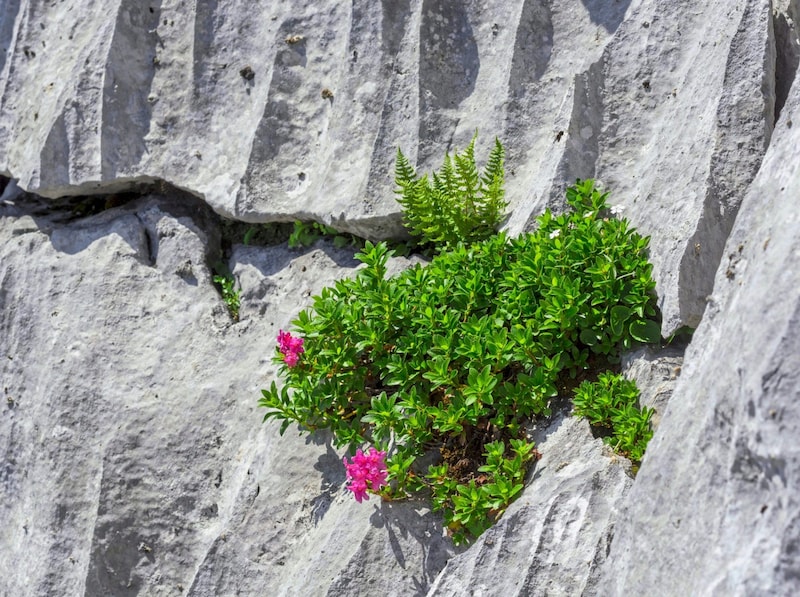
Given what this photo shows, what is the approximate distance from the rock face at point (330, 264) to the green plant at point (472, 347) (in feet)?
0.60

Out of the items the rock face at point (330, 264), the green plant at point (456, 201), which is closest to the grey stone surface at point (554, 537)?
the rock face at point (330, 264)

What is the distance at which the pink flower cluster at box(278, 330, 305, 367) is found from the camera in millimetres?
4855

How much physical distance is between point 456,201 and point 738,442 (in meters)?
2.87

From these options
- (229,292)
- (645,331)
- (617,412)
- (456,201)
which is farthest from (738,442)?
(229,292)

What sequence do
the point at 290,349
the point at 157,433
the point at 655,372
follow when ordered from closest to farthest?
the point at 655,372
the point at 290,349
the point at 157,433

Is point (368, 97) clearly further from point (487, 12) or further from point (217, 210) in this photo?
point (217, 210)

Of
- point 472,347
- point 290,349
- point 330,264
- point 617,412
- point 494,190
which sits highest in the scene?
point 330,264

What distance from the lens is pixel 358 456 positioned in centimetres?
433

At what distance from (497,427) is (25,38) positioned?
6.22 meters

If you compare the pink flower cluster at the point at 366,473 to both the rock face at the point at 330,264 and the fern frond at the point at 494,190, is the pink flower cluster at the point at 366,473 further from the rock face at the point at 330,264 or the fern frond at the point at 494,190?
the fern frond at the point at 494,190

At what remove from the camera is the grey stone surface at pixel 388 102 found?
4461mm

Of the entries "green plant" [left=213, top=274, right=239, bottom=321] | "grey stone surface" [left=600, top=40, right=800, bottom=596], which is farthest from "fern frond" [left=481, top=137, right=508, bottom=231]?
"green plant" [left=213, top=274, right=239, bottom=321]

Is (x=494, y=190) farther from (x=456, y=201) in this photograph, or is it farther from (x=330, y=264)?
(x=330, y=264)

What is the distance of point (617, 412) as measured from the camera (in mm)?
4000
